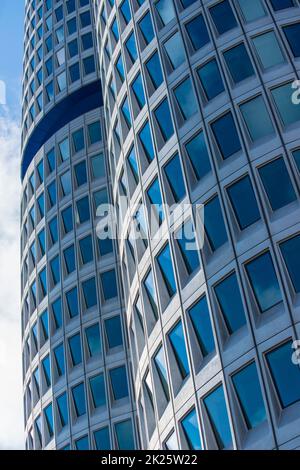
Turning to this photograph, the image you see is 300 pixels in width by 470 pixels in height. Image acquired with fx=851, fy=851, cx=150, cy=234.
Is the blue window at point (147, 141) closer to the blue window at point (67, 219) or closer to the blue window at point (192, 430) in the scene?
the blue window at point (192, 430)

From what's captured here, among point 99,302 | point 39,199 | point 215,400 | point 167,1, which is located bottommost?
point 215,400

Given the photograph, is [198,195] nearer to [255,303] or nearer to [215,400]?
[255,303]

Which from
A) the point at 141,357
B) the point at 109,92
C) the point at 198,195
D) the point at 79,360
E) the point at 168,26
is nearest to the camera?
the point at 198,195

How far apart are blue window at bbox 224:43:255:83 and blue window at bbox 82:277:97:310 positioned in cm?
2240

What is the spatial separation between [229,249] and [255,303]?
250 cm

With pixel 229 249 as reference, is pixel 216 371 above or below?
below

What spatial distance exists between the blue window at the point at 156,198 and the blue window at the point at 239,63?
17.4 ft

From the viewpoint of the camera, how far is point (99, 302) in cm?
5209

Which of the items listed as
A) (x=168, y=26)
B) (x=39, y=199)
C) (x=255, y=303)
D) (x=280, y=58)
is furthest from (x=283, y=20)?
(x=39, y=199)

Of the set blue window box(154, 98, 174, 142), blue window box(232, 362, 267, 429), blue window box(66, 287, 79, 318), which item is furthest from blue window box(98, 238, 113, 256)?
blue window box(232, 362, 267, 429)

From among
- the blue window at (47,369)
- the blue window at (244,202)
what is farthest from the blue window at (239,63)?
the blue window at (47,369)

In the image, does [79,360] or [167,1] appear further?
[79,360]

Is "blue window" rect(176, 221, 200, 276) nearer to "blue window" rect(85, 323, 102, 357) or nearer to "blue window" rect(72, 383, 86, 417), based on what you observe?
"blue window" rect(85, 323, 102, 357)

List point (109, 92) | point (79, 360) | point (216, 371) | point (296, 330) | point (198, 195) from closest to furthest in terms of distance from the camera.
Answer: point (296, 330), point (216, 371), point (198, 195), point (109, 92), point (79, 360)
